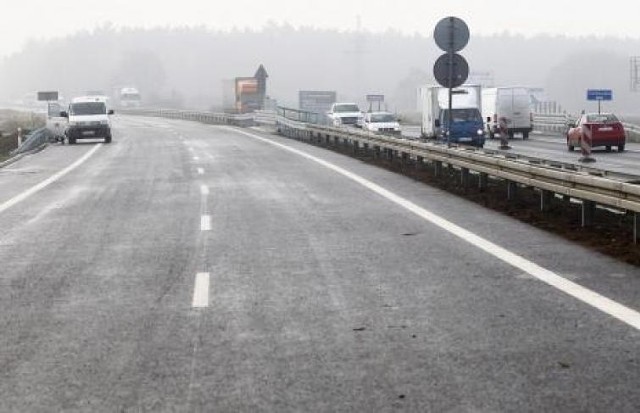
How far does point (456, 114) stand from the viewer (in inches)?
1628

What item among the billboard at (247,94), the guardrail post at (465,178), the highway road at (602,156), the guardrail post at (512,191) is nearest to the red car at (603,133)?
the highway road at (602,156)

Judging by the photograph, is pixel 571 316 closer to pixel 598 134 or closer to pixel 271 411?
pixel 271 411

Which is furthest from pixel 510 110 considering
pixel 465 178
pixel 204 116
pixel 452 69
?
pixel 204 116

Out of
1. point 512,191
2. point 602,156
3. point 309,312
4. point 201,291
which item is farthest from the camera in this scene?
point 602,156

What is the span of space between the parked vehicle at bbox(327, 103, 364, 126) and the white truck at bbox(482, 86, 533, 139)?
33.9 feet

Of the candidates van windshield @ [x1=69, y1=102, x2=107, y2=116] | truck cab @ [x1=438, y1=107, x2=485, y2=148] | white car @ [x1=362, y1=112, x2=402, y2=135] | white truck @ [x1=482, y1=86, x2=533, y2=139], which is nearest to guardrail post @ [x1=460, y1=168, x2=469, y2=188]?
truck cab @ [x1=438, y1=107, x2=485, y2=148]

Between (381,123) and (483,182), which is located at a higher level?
(381,123)

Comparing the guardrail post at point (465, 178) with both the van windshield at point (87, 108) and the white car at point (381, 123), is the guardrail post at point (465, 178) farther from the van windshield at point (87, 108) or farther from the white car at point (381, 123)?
the white car at point (381, 123)

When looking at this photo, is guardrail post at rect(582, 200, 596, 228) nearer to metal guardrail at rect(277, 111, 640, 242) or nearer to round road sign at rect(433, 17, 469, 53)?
metal guardrail at rect(277, 111, 640, 242)

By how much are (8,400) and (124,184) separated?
16052mm

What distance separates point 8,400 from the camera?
5508 millimetres

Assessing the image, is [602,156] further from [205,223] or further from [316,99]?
[316,99]

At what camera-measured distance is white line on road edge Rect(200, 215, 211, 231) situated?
13.5 meters

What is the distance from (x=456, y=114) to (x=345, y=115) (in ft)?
65.3
